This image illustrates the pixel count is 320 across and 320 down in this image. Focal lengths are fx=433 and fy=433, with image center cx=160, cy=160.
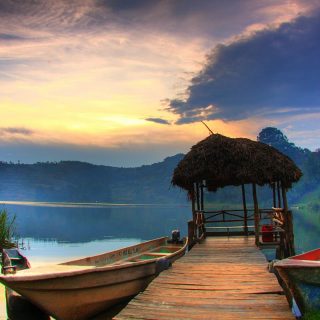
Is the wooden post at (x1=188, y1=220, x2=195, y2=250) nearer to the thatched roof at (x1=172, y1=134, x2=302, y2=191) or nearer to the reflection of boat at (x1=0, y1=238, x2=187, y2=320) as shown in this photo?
the thatched roof at (x1=172, y1=134, x2=302, y2=191)

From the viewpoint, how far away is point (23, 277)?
8.45m

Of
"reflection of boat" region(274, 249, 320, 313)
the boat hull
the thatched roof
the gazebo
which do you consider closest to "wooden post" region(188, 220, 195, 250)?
the gazebo

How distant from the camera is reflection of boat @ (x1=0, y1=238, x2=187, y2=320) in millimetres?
8603

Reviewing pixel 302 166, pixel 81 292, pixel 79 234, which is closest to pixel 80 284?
pixel 81 292

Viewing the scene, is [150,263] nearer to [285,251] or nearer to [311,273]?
[311,273]

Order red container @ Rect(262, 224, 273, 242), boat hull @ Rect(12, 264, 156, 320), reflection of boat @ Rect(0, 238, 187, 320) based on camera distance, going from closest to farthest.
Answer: reflection of boat @ Rect(0, 238, 187, 320) < boat hull @ Rect(12, 264, 156, 320) < red container @ Rect(262, 224, 273, 242)

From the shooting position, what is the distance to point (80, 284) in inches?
360

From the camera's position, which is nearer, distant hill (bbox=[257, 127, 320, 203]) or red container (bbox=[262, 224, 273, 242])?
red container (bbox=[262, 224, 273, 242])

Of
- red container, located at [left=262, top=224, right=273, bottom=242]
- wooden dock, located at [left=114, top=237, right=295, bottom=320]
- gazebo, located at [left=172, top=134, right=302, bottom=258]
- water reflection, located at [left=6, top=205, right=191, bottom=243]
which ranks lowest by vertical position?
water reflection, located at [left=6, top=205, right=191, bottom=243]

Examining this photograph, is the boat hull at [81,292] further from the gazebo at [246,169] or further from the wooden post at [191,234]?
the gazebo at [246,169]

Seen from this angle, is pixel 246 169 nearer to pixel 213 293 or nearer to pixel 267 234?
pixel 267 234

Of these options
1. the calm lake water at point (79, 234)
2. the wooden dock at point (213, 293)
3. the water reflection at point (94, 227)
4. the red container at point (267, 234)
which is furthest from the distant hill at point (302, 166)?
the wooden dock at point (213, 293)

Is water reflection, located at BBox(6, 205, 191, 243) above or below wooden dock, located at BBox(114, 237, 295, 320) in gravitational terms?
below

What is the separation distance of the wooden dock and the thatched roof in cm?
338
